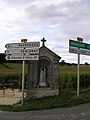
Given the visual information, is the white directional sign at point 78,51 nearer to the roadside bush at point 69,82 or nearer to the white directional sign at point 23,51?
the white directional sign at point 23,51

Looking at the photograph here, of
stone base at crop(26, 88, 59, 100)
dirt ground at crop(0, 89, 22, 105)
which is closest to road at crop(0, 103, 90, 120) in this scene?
dirt ground at crop(0, 89, 22, 105)

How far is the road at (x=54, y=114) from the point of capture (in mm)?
12345

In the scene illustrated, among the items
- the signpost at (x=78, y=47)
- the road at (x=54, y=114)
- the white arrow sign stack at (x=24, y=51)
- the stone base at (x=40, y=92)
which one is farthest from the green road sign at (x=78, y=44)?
the road at (x=54, y=114)

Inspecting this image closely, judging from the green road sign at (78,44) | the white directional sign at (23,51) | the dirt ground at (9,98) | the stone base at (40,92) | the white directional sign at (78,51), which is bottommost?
the dirt ground at (9,98)

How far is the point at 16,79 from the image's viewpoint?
3188 cm

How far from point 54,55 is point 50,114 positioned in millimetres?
6926

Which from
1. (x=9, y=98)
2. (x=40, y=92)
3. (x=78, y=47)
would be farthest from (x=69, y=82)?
(x=78, y=47)

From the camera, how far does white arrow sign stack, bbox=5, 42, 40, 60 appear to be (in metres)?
16.9

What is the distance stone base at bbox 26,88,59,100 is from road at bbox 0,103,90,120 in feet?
14.5

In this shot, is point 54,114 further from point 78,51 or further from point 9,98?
point 9,98

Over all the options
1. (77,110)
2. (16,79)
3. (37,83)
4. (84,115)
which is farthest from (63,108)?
(16,79)

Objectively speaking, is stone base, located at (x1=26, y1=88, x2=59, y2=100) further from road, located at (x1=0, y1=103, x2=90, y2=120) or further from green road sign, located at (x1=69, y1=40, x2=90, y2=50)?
road, located at (x1=0, y1=103, x2=90, y2=120)

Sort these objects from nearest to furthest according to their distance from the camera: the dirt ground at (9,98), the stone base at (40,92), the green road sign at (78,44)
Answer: the dirt ground at (9,98) < the green road sign at (78,44) < the stone base at (40,92)

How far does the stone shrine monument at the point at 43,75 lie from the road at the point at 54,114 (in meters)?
4.58
